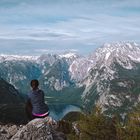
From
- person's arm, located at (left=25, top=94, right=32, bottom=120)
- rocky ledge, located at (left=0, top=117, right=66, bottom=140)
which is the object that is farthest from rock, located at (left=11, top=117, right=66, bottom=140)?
person's arm, located at (left=25, top=94, right=32, bottom=120)

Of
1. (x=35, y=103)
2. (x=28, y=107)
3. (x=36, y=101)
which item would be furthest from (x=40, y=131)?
(x=36, y=101)

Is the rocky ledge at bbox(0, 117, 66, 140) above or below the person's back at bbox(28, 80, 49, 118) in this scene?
below

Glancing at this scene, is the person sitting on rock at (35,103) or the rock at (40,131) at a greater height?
the person sitting on rock at (35,103)

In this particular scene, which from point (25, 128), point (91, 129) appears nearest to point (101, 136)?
point (91, 129)

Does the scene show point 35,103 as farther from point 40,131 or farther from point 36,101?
point 40,131

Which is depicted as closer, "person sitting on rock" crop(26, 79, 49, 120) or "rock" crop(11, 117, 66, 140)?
"rock" crop(11, 117, 66, 140)


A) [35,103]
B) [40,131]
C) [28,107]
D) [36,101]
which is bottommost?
[40,131]

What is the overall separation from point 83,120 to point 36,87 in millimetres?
23398

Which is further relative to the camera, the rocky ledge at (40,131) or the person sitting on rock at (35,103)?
the person sitting on rock at (35,103)

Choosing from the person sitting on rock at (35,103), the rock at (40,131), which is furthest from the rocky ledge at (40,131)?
the person sitting on rock at (35,103)

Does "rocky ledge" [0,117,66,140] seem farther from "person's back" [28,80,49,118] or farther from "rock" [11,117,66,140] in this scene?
"person's back" [28,80,49,118]

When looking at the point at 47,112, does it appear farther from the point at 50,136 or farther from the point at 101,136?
the point at 101,136

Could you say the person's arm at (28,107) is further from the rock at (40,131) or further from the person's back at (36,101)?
the rock at (40,131)

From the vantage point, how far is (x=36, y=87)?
30.1 meters
